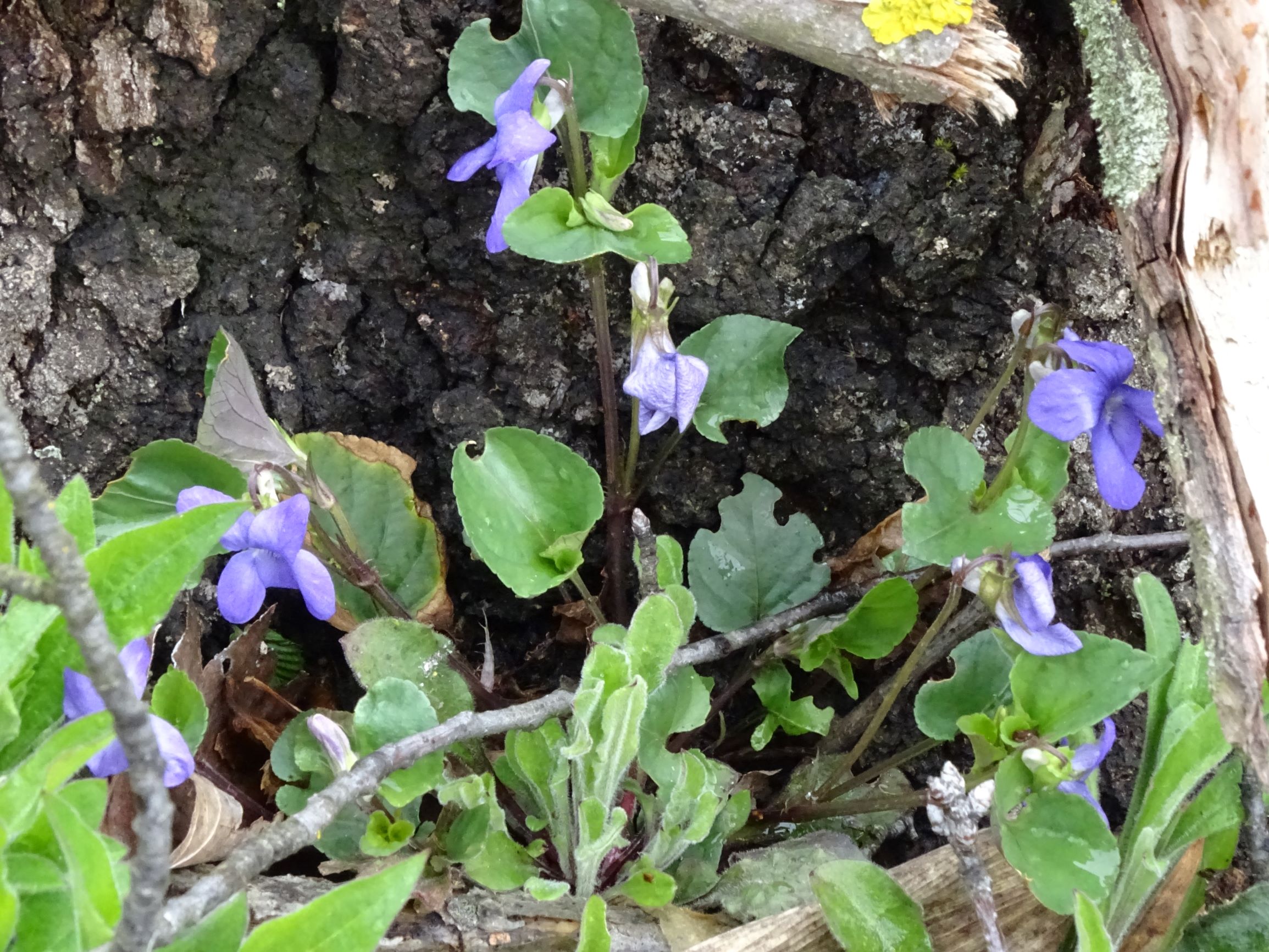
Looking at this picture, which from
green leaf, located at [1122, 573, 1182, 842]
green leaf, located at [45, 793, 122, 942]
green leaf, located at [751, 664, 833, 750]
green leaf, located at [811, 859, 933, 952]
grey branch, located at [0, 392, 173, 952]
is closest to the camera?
grey branch, located at [0, 392, 173, 952]

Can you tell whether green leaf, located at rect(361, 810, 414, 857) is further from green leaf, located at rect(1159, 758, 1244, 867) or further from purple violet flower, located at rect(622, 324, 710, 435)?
green leaf, located at rect(1159, 758, 1244, 867)

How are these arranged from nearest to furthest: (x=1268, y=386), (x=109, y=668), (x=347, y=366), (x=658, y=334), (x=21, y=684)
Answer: (x=109, y=668) < (x=21, y=684) < (x=1268, y=386) < (x=658, y=334) < (x=347, y=366)

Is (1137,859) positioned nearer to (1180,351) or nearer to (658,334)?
(1180,351)

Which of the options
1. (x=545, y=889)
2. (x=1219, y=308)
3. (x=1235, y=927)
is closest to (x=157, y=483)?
(x=545, y=889)

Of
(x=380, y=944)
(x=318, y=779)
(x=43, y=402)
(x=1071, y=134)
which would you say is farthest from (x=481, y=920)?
(x=1071, y=134)

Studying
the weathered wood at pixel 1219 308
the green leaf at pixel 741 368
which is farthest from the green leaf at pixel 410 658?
the weathered wood at pixel 1219 308

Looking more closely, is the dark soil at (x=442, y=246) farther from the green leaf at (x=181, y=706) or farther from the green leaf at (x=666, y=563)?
the green leaf at (x=181, y=706)

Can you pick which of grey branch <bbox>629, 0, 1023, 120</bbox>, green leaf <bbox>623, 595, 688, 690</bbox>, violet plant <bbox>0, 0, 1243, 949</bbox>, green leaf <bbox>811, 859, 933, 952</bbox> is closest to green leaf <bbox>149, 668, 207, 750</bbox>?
violet plant <bbox>0, 0, 1243, 949</bbox>
